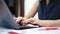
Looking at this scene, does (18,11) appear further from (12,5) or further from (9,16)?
(9,16)

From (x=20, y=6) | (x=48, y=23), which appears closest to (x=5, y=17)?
(x=48, y=23)

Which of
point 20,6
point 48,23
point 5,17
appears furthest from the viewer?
point 20,6

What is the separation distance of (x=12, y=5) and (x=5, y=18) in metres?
2.26

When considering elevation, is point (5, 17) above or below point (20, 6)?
below

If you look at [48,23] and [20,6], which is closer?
[48,23]

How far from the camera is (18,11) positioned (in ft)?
8.68

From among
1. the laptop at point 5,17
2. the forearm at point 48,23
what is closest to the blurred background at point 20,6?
the forearm at point 48,23

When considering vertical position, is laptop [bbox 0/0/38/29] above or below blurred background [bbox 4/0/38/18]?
below

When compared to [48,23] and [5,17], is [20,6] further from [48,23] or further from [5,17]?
[5,17]

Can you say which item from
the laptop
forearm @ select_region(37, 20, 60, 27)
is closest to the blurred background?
forearm @ select_region(37, 20, 60, 27)

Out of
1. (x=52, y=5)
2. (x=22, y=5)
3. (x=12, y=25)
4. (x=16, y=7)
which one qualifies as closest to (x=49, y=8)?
(x=52, y=5)

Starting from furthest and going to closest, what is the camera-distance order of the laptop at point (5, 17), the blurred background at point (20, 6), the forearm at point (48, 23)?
the blurred background at point (20, 6), the forearm at point (48, 23), the laptop at point (5, 17)

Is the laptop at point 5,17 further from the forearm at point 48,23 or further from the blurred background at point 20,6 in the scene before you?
the blurred background at point 20,6

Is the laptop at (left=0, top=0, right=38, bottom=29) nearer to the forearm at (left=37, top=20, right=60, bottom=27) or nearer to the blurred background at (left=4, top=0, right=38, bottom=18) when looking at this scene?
the forearm at (left=37, top=20, right=60, bottom=27)
